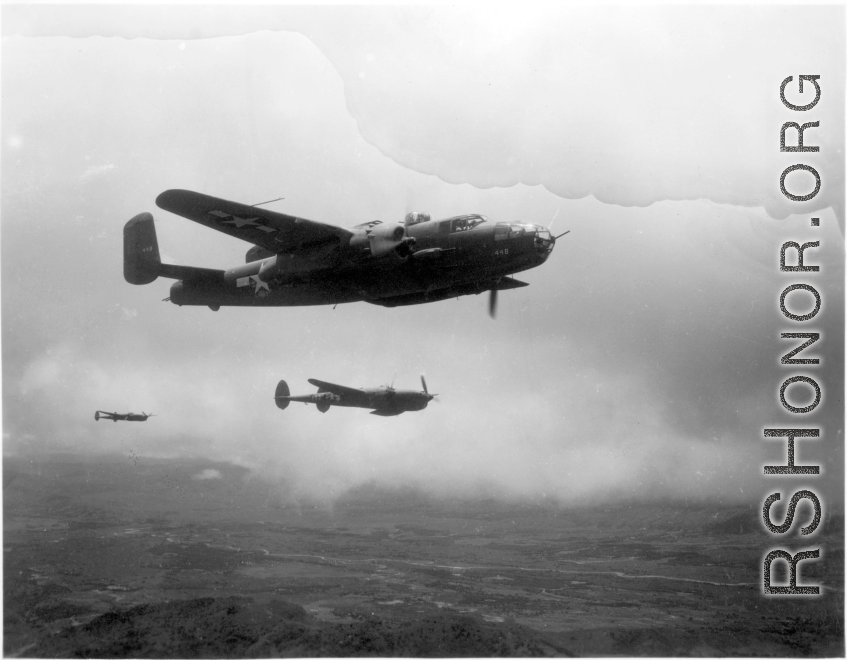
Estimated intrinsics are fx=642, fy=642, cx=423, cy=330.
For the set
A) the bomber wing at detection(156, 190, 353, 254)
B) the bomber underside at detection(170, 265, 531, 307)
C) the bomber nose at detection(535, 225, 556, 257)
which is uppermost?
the bomber wing at detection(156, 190, 353, 254)

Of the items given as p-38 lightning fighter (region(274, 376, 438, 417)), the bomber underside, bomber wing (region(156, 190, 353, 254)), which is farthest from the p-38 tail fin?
bomber wing (region(156, 190, 353, 254))

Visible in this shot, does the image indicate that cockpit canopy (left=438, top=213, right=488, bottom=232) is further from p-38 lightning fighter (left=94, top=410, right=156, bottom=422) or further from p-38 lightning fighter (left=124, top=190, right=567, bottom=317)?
p-38 lightning fighter (left=94, top=410, right=156, bottom=422)

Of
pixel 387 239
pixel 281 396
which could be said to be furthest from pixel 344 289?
pixel 281 396

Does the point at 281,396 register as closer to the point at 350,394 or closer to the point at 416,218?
the point at 350,394

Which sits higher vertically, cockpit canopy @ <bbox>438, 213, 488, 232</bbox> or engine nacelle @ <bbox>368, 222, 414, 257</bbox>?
cockpit canopy @ <bbox>438, 213, 488, 232</bbox>

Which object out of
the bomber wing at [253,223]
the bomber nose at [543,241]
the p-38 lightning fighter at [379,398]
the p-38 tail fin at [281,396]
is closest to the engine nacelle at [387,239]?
the bomber wing at [253,223]

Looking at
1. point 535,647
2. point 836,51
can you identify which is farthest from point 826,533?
point 535,647

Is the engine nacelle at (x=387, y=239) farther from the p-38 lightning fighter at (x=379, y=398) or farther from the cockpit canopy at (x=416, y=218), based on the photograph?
the p-38 lightning fighter at (x=379, y=398)
